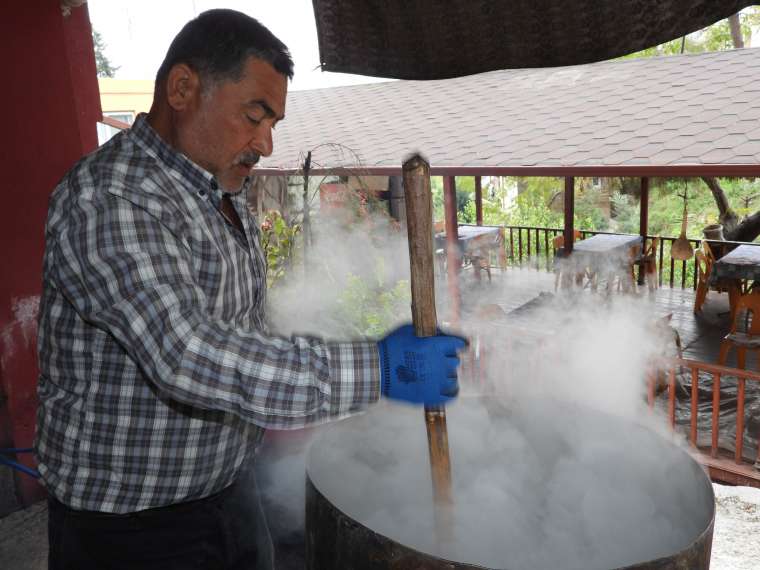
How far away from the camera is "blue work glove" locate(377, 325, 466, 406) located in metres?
1.33

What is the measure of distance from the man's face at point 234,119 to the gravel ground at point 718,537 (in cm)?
276

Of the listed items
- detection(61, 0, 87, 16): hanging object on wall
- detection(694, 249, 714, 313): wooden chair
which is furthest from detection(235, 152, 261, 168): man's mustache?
detection(694, 249, 714, 313): wooden chair

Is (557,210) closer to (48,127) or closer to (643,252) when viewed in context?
(643,252)

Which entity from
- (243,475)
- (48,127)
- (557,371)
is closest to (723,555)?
(557,371)

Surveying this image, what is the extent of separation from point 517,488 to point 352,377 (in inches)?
55.8

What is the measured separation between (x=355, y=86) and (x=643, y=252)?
225 inches

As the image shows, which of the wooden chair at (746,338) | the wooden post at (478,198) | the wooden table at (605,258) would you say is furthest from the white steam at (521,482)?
the wooden post at (478,198)

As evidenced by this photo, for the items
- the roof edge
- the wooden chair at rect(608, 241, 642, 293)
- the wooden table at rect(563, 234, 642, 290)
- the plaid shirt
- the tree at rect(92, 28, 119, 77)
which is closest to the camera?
the plaid shirt

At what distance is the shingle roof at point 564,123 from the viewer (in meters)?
5.72

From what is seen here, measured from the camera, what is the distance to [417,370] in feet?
4.37

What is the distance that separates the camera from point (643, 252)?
1002cm

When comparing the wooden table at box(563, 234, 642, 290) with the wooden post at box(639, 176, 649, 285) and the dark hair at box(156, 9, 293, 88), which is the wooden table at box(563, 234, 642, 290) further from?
the dark hair at box(156, 9, 293, 88)

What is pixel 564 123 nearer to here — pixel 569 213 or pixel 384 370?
→ pixel 569 213

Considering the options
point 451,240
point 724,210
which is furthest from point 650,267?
point 451,240
